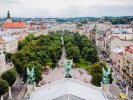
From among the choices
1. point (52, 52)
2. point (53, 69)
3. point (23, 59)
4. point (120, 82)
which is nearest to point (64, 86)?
point (120, 82)

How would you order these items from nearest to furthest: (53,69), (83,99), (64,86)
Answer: (83,99), (64,86), (53,69)

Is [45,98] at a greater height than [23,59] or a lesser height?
greater

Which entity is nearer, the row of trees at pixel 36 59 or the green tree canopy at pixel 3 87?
the green tree canopy at pixel 3 87

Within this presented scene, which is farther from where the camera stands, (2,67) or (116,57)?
(116,57)

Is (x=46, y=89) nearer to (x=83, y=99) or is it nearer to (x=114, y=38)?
(x=83, y=99)

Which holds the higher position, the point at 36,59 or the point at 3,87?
the point at 3,87

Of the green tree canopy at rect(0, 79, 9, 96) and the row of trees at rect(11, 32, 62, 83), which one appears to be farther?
the row of trees at rect(11, 32, 62, 83)

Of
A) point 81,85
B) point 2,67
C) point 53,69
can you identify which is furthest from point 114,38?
point 81,85

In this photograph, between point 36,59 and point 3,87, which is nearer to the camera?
point 3,87

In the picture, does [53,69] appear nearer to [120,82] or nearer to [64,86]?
[120,82]

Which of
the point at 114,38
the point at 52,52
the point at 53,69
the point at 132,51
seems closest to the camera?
the point at 132,51
